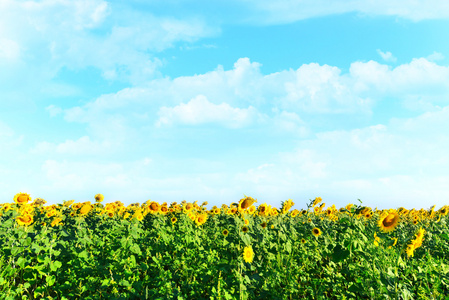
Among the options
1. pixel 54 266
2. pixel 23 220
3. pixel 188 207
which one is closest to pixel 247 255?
pixel 54 266

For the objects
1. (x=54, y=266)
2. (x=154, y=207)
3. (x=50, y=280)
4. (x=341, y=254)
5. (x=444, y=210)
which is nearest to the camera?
(x=341, y=254)

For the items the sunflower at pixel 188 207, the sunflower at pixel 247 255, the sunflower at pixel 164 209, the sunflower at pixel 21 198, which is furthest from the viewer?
the sunflower at pixel 188 207

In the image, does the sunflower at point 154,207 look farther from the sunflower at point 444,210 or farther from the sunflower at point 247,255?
the sunflower at point 444,210

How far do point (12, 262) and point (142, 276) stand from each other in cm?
202

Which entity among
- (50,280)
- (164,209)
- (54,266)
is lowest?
(50,280)

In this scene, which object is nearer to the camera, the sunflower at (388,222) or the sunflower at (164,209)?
the sunflower at (388,222)

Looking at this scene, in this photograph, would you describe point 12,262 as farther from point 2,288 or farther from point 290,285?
point 290,285

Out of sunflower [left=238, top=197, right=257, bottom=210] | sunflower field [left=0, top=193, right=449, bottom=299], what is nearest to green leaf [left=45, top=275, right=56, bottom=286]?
sunflower field [left=0, top=193, right=449, bottom=299]

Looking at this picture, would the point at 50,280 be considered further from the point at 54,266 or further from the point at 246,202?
the point at 246,202

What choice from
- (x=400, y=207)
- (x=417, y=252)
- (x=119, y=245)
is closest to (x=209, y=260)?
(x=119, y=245)

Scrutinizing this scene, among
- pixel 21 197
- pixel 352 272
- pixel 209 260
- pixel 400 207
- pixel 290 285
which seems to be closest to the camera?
pixel 290 285

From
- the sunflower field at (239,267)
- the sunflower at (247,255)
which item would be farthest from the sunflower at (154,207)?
the sunflower at (247,255)

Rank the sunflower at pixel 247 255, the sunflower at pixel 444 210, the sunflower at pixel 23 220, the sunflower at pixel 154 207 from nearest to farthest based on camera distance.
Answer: the sunflower at pixel 247 255 → the sunflower at pixel 23 220 → the sunflower at pixel 154 207 → the sunflower at pixel 444 210

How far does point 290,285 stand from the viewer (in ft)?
13.4
